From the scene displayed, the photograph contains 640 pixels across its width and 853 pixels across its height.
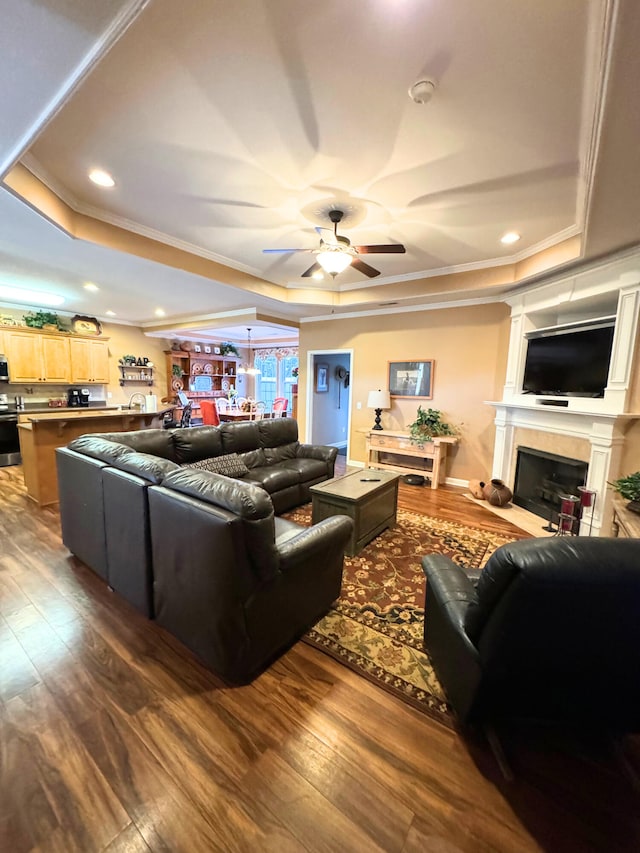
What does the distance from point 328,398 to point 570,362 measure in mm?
4651

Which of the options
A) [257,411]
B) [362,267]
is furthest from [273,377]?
[362,267]

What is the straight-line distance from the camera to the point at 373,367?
609 centimetres

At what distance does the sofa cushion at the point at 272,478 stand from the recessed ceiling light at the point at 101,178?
283 cm

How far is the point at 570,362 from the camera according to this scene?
12.8 feet

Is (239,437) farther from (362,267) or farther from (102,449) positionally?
(362,267)

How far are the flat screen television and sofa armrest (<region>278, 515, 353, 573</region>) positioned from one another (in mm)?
3300

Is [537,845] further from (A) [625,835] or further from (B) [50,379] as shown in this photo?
(B) [50,379]

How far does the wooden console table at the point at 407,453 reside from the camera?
5.18 meters

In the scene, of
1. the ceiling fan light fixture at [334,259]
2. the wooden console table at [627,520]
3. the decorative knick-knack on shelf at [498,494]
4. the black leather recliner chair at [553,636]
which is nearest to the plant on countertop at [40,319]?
the ceiling fan light fixture at [334,259]

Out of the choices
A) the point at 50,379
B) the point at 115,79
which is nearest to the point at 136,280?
the point at 115,79

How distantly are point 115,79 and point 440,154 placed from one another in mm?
1959

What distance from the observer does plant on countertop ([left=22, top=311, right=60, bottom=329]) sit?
6319mm

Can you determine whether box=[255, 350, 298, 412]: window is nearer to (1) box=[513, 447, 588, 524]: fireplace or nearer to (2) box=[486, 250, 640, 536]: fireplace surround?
(2) box=[486, 250, 640, 536]: fireplace surround

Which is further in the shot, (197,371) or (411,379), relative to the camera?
(197,371)
